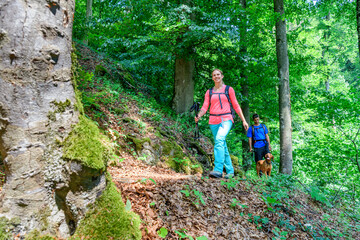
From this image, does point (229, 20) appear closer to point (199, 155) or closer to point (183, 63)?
point (183, 63)

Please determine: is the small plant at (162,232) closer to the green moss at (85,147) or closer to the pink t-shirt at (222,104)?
the green moss at (85,147)

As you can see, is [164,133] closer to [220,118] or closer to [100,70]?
[220,118]

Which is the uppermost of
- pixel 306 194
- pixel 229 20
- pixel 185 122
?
pixel 229 20

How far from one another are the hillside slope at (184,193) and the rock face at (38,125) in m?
0.72

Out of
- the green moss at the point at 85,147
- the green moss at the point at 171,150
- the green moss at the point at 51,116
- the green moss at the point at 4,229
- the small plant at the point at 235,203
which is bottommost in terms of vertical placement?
the small plant at the point at 235,203

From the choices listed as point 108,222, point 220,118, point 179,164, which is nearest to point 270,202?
point 220,118

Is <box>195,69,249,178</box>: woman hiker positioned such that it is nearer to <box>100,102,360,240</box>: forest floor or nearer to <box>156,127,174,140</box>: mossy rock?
<box>100,102,360,240</box>: forest floor

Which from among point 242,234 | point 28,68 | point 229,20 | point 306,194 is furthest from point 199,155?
point 28,68

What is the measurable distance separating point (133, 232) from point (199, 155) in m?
5.09

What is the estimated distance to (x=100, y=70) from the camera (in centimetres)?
782

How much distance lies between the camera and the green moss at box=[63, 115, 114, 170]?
1.88 meters

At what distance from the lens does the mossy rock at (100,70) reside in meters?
7.68

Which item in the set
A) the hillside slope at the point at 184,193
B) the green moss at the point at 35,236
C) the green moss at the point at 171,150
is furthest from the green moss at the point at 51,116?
the green moss at the point at 171,150

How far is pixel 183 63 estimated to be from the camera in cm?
901
